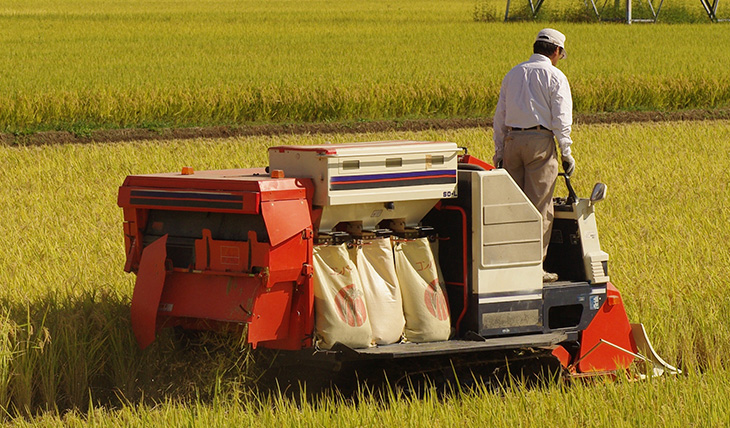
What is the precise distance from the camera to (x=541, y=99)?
279 inches

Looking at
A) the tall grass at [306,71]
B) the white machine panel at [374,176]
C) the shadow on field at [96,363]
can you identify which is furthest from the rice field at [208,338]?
the tall grass at [306,71]

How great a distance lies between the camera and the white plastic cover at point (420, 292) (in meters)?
6.28

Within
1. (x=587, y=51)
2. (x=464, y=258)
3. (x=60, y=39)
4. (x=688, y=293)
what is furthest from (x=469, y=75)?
(x=464, y=258)

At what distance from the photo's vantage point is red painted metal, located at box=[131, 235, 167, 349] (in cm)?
607

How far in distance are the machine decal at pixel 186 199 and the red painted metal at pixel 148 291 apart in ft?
0.69

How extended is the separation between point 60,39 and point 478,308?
1047 inches

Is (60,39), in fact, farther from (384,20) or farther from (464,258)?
(464,258)

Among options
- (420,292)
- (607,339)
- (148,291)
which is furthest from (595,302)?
(148,291)

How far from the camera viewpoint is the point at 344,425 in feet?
17.1

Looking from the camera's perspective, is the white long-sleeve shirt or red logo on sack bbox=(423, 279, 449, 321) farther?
the white long-sleeve shirt

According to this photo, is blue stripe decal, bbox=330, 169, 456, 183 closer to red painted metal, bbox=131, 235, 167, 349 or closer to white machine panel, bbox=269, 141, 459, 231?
white machine panel, bbox=269, 141, 459, 231

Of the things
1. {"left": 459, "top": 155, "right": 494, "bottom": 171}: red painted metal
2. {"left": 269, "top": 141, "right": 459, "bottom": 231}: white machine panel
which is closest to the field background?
{"left": 269, "top": 141, "right": 459, "bottom": 231}: white machine panel

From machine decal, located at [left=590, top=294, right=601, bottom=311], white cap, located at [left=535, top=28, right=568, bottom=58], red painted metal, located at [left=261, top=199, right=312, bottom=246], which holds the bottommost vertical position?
machine decal, located at [left=590, top=294, right=601, bottom=311]

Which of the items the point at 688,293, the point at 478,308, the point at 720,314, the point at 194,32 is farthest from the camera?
the point at 194,32
